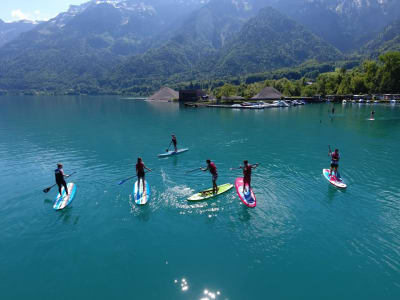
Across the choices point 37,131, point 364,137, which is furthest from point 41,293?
point 37,131

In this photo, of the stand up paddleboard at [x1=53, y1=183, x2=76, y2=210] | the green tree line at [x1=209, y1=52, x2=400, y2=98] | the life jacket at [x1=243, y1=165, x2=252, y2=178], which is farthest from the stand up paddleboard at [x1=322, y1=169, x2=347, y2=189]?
the green tree line at [x1=209, y1=52, x2=400, y2=98]

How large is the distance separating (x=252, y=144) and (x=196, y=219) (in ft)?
92.4

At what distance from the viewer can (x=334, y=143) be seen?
43.1 metres

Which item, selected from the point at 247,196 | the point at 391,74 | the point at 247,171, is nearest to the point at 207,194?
the point at 247,196

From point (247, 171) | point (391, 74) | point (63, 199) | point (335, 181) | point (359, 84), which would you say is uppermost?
point (391, 74)

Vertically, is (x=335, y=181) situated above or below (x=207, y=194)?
above

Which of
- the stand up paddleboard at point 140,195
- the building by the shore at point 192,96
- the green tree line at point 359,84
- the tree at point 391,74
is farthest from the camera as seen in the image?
the building by the shore at point 192,96

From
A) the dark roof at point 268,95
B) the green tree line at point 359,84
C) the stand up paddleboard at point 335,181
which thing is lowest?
the stand up paddleboard at point 335,181

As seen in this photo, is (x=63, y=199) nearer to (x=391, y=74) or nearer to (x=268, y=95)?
(x=268, y=95)

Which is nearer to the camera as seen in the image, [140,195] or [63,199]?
[63,199]

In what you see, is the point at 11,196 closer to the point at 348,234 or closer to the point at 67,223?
the point at 67,223

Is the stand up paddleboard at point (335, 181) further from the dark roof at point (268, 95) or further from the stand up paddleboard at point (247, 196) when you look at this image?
the dark roof at point (268, 95)

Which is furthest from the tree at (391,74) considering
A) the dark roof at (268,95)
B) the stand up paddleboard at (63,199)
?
the stand up paddleboard at (63,199)

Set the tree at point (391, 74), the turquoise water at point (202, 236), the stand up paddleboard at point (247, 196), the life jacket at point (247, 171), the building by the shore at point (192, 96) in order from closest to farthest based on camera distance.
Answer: the turquoise water at point (202, 236) < the stand up paddleboard at point (247, 196) < the life jacket at point (247, 171) < the tree at point (391, 74) < the building by the shore at point (192, 96)
